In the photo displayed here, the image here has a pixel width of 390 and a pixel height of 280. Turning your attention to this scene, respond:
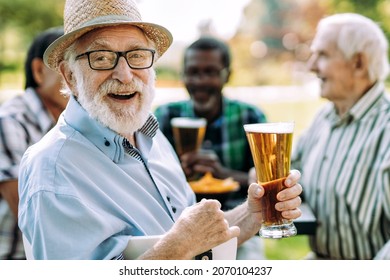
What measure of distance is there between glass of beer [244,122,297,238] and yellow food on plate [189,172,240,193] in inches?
46.2

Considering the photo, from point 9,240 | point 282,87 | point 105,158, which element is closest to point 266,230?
point 105,158

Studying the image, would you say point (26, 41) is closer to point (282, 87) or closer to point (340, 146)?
point (282, 87)

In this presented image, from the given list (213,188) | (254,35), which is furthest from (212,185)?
(254,35)

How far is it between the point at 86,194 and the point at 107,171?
14 cm

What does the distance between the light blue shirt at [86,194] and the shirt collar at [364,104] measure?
1478mm

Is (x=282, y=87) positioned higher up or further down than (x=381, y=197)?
further down

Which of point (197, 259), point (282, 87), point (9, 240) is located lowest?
point (282, 87)

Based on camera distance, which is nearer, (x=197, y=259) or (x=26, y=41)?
(x=197, y=259)

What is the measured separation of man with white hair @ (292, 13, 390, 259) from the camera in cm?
318

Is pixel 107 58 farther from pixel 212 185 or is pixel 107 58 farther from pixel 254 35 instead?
pixel 254 35

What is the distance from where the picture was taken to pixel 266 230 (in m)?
2.05
